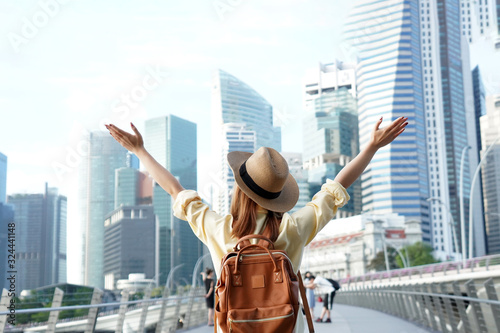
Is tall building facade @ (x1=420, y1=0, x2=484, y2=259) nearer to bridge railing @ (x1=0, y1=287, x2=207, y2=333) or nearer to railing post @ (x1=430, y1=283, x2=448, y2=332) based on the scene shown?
bridge railing @ (x1=0, y1=287, x2=207, y2=333)

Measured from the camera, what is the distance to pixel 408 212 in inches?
6186

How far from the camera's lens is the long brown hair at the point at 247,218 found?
2.96 m

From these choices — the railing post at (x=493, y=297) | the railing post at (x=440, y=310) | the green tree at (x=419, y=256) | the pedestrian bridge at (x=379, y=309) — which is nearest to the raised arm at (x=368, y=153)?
the pedestrian bridge at (x=379, y=309)

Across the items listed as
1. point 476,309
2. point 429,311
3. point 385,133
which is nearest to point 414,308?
point 429,311

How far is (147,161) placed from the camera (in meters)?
3.25

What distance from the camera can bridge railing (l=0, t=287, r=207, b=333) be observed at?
626 centimetres

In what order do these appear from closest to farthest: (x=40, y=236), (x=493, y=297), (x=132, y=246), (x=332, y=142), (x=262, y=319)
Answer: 1. (x=262, y=319)
2. (x=493, y=297)
3. (x=40, y=236)
4. (x=132, y=246)
5. (x=332, y=142)

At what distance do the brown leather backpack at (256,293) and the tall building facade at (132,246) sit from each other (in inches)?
5919

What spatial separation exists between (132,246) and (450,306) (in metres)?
152

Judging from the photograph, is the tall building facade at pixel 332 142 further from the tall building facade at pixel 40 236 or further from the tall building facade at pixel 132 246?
the tall building facade at pixel 40 236

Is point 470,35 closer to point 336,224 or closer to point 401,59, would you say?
point 401,59

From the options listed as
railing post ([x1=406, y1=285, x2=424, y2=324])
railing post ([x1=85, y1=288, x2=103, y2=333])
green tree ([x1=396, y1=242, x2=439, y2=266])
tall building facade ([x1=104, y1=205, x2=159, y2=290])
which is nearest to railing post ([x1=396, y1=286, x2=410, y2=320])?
railing post ([x1=406, y1=285, x2=424, y2=324])

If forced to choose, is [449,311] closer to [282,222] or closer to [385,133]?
[385,133]

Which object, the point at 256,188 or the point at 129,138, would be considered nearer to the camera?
the point at 256,188
